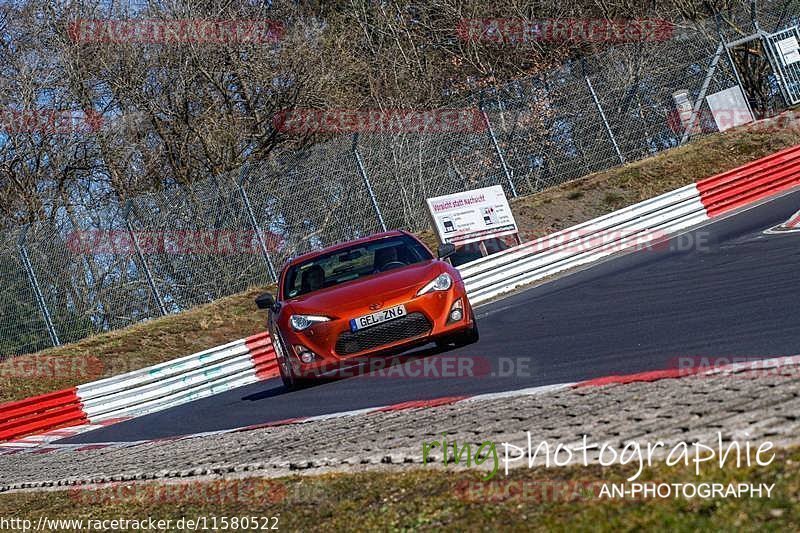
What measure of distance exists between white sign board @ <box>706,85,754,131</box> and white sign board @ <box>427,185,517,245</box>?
7.55 m

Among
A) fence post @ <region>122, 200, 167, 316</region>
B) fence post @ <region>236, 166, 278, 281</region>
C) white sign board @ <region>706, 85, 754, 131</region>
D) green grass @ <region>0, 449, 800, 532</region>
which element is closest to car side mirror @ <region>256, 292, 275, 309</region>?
green grass @ <region>0, 449, 800, 532</region>

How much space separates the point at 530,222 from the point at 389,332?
13.5 metres

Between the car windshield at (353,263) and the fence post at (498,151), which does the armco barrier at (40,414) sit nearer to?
the car windshield at (353,263)

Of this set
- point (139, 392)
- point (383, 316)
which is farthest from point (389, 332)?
point (139, 392)

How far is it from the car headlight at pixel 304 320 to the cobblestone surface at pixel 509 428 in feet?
6.23

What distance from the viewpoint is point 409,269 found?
36.7 feet

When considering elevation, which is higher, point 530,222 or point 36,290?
point 36,290

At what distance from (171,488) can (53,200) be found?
77.8ft

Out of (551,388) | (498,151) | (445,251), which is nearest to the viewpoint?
(551,388)

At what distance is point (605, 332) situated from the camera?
10086 millimetres

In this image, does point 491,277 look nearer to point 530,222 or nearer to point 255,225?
point 530,222

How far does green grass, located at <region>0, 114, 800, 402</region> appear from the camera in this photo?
20.6 meters

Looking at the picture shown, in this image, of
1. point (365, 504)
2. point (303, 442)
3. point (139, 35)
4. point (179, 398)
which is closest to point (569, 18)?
point (139, 35)

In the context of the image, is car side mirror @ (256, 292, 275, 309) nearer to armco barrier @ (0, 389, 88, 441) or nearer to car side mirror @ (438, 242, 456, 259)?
car side mirror @ (438, 242, 456, 259)
